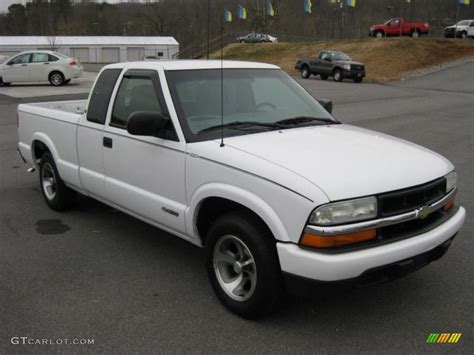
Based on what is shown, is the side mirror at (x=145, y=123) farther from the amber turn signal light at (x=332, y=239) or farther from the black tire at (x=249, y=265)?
the amber turn signal light at (x=332, y=239)

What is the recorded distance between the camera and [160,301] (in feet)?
12.0

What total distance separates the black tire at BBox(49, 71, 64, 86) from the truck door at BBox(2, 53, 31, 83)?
1.08 meters

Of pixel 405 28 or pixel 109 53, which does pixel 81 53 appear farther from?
pixel 405 28

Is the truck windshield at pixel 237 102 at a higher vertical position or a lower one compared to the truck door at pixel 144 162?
higher

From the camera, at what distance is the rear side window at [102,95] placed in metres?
4.73

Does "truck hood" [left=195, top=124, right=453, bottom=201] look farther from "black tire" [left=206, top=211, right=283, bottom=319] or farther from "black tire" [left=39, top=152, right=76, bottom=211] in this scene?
"black tire" [left=39, top=152, right=76, bottom=211]

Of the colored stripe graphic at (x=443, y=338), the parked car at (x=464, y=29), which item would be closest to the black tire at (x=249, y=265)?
the colored stripe graphic at (x=443, y=338)

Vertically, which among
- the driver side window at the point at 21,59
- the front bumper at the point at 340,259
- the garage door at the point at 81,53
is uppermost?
the garage door at the point at 81,53

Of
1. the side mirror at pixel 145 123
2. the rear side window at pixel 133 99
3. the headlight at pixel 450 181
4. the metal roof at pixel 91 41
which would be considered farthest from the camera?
the metal roof at pixel 91 41

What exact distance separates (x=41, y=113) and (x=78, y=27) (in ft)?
380

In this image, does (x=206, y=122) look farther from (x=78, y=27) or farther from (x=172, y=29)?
(x=78, y=27)

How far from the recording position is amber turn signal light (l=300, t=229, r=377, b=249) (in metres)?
2.87

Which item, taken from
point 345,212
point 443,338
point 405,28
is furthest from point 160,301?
point 405,28

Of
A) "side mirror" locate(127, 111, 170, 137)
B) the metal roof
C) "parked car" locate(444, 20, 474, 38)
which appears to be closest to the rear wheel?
"parked car" locate(444, 20, 474, 38)
